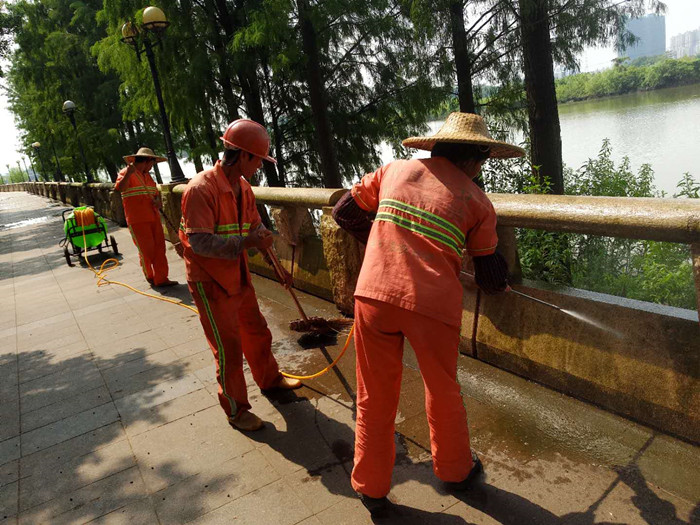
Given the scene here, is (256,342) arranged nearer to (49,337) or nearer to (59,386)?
(59,386)

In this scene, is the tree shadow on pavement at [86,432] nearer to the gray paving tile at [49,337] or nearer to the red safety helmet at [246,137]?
the gray paving tile at [49,337]

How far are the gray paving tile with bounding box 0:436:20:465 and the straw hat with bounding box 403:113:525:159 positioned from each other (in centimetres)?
323

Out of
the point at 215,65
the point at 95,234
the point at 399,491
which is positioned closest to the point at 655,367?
the point at 399,491

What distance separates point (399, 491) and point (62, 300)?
21.0 feet

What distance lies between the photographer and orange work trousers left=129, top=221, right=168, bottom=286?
7.37 metres

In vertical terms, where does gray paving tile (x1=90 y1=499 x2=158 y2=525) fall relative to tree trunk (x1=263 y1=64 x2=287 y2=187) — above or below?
below

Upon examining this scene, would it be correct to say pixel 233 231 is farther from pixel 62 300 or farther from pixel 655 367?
pixel 62 300

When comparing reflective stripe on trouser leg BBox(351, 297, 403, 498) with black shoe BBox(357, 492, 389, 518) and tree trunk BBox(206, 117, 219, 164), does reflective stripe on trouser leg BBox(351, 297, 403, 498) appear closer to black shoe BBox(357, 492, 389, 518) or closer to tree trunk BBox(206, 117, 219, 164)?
black shoe BBox(357, 492, 389, 518)

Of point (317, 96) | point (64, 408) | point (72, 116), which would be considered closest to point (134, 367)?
point (64, 408)

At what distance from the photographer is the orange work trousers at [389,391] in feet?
7.83

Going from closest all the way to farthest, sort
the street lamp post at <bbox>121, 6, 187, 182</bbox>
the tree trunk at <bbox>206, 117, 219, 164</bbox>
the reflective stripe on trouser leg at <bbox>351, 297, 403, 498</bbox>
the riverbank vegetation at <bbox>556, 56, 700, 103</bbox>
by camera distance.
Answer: the reflective stripe on trouser leg at <bbox>351, 297, 403, 498</bbox>
the street lamp post at <bbox>121, 6, 187, 182</bbox>
the tree trunk at <bbox>206, 117, 219, 164</bbox>
the riverbank vegetation at <bbox>556, 56, 700, 103</bbox>

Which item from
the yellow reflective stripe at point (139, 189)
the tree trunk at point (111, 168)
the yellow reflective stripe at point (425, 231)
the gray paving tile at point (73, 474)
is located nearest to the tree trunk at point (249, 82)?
the yellow reflective stripe at point (139, 189)

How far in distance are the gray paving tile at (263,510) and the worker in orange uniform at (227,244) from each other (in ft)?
2.16

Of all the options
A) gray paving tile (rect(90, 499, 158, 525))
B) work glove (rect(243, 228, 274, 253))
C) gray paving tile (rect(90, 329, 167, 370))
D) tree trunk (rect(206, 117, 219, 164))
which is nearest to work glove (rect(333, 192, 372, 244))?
work glove (rect(243, 228, 274, 253))
